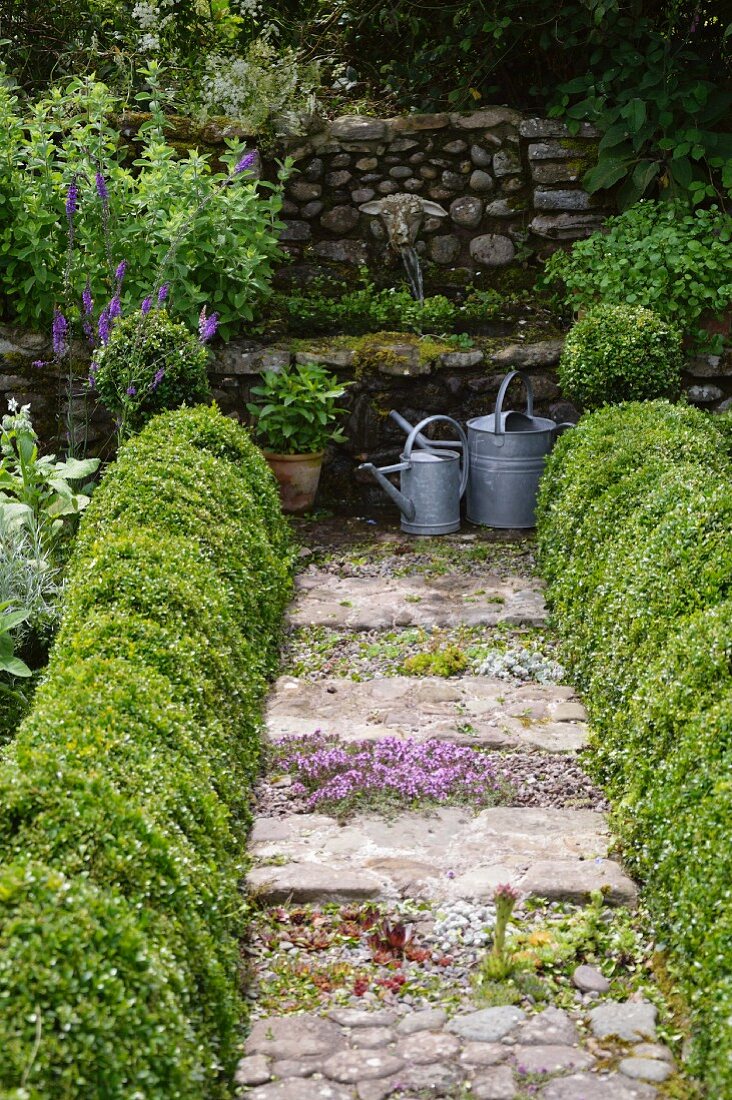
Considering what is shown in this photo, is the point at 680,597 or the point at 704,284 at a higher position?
the point at 704,284

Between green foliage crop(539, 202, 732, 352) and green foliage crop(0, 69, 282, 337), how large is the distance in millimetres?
1939

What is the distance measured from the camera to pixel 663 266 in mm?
6695

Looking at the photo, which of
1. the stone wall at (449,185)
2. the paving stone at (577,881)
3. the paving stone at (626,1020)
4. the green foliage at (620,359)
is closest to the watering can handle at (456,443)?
the green foliage at (620,359)

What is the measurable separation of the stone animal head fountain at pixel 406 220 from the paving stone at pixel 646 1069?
565 centimetres

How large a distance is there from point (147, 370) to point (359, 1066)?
3790 mm

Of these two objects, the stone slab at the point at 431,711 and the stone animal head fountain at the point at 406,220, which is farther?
the stone animal head fountain at the point at 406,220

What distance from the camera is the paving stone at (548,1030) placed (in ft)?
8.62

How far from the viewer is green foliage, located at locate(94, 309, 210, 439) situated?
5.66 meters

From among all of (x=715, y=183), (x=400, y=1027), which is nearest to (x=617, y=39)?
(x=715, y=183)

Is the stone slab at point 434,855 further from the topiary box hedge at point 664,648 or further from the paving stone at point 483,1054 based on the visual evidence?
the paving stone at point 483,1054

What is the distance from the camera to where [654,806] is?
310 centimetres

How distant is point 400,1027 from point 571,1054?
38cm

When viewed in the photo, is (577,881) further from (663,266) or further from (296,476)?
(663,266)

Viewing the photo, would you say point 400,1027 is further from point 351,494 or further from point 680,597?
point 351,494
